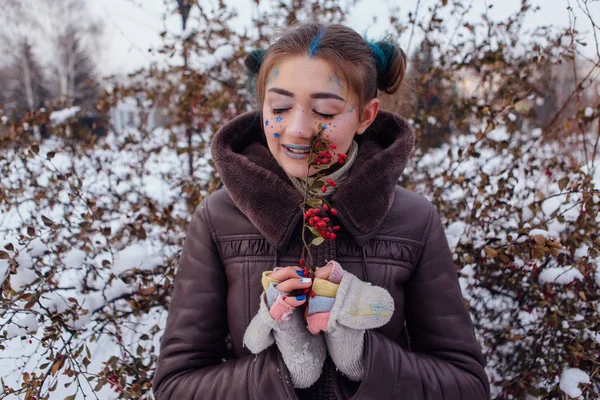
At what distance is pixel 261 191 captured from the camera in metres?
1.32

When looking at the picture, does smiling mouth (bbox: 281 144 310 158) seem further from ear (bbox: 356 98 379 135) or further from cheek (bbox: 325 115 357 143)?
ear (bbox: 356 98 379 135)

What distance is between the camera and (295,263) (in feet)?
4.29

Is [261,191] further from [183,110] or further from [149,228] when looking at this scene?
[183,110]

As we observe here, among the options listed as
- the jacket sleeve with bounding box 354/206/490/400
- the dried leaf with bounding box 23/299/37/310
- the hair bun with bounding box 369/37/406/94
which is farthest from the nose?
the dried leaf with bounding box 23/299/37/310

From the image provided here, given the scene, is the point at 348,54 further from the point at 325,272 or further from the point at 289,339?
the point at 289,339

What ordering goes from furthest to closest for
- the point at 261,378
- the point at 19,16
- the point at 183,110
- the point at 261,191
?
the point at 19,16 → the point at 183,110 → the point at 261,191 → the point at 261,378

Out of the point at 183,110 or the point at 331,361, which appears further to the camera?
the point at 183,110

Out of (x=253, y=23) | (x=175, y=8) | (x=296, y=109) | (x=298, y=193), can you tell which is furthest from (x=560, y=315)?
(x=175, y=8)

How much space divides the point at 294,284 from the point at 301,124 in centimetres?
49

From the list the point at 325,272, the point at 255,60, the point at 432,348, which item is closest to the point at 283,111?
the point at 255,60

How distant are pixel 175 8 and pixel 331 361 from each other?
9.49 feet

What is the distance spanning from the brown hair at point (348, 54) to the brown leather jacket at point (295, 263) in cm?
25

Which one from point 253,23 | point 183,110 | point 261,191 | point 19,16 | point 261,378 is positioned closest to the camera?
point 261,378

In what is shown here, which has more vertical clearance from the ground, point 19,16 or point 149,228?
point 19,16
